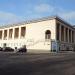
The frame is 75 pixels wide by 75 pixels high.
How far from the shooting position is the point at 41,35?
195 feet

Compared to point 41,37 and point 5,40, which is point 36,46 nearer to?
point 41,37

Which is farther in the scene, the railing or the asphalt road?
the railing

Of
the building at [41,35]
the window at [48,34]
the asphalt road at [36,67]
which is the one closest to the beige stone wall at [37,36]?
the building at [41,35]

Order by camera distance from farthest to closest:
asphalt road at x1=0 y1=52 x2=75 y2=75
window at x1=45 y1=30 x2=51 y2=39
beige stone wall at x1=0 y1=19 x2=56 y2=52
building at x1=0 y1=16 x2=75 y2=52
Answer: window at x1=45 y1=30 x2=51 y2=39 < beige stone wall at x1=0 y1=19 x2=56 y2=52 < building at x1=0 y1=16 x2=75 y2=52 < asphalt road at x1=0 y1=52 x2=75 y2=75

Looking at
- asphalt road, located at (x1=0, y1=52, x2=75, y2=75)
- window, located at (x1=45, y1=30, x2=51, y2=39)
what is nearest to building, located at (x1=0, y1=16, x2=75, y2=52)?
window, located at (x1=45, y1=30, x2=51, y2=39)

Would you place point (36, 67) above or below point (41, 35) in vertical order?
below

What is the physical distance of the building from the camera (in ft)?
188

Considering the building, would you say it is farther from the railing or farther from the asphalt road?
the asphalt road

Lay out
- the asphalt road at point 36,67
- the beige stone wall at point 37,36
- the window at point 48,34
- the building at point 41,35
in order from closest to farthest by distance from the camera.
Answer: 1. the asphalt road at point 36,67
2. the building at point 41,35
3. the beige stone wall at point 37,36
4. the window at point 48,34

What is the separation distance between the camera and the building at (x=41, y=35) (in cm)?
5740

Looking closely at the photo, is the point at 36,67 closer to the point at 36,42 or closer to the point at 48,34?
the point at 48,34

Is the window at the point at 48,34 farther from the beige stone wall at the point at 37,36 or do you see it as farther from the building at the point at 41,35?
the beige stone wall at the point at 37,36

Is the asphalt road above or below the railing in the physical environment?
below

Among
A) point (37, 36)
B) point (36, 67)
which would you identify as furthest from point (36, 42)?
point (36, 67)
